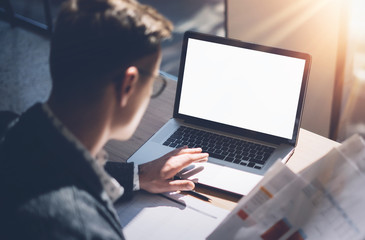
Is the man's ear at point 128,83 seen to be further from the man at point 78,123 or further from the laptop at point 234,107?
the laptop at point 234,107

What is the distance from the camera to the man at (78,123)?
0.60 metres

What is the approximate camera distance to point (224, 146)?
1105 mm

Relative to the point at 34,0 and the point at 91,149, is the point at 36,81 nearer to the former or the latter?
the point at 34,0

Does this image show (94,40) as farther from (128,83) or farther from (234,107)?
(234,107)

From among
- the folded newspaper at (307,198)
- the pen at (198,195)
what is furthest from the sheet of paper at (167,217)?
the folded newspaper at (307,198)

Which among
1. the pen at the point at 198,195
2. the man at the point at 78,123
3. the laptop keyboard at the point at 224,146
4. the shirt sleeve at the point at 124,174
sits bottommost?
the shirt sleeve at the point at 124,174

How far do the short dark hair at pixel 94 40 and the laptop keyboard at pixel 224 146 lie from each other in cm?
46

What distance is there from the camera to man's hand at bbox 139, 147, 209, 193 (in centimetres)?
Answer: 97

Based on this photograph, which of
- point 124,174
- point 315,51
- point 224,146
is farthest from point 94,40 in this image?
point 315,51

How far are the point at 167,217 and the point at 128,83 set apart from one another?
0.36 metres

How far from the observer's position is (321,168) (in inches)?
29.6

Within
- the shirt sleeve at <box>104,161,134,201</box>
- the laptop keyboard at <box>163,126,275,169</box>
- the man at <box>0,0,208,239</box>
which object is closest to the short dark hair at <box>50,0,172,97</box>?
the man at <box>0,0,208,239</box>

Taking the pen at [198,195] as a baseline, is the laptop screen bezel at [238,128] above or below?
above

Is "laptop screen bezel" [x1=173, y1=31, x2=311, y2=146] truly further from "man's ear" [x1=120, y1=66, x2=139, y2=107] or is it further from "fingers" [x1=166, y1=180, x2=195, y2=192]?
"man's ear" [x1=120, y1=66, x2=139, y2=107]
